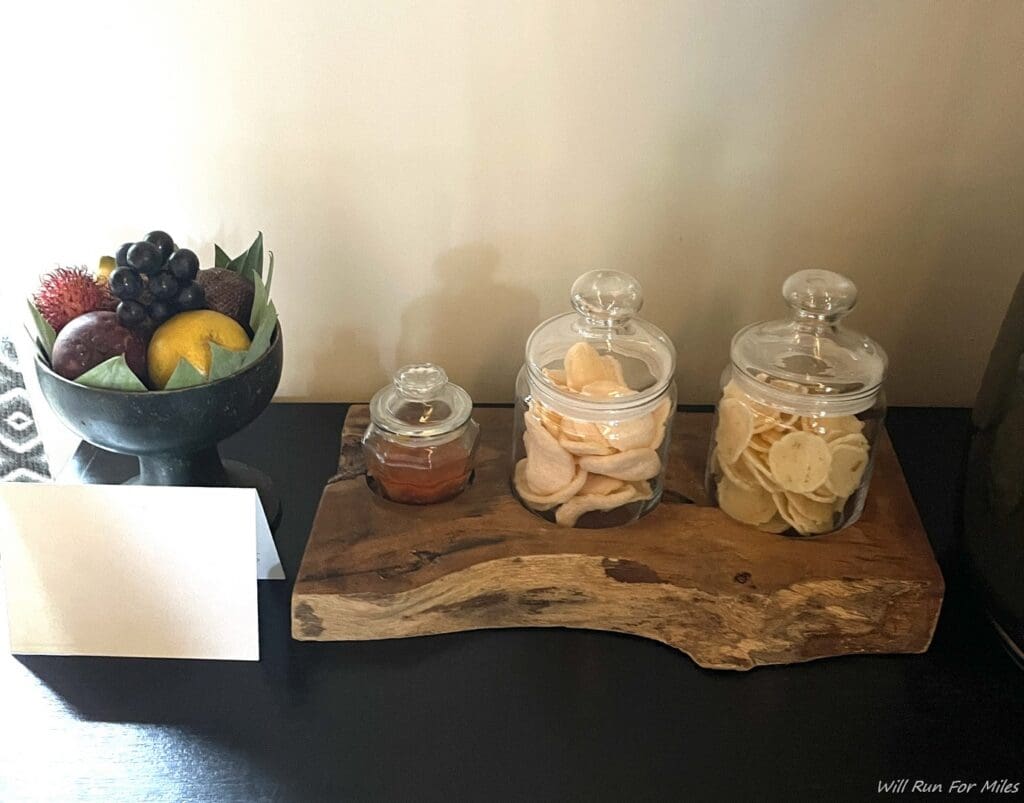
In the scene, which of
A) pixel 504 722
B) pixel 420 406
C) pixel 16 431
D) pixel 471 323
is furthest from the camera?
pixel 16 431

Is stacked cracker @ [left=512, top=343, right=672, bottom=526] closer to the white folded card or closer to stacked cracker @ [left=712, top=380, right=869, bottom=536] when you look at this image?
stacked cracker @ [left=712, top=380, right=869, bottom=536]

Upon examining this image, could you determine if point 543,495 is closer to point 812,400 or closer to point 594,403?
point 594,403

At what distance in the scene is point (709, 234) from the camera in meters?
0.86

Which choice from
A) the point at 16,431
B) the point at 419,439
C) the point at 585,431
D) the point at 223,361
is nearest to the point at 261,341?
the point at 223,361

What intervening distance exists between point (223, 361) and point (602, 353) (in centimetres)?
28

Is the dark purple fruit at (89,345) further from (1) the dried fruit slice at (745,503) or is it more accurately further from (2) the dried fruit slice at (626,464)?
(1) the dried fruit slice at (745,503)

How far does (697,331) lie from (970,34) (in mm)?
324

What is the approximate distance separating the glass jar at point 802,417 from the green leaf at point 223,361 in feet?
1.15

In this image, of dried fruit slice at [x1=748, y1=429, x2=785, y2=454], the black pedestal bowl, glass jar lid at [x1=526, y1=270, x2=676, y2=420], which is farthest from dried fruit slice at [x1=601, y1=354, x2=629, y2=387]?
the black pedestal bowl

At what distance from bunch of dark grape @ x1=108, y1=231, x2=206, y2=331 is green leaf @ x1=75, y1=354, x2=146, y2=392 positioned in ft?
0.12

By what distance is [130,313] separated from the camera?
26.3 inches

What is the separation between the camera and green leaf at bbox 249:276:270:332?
71 cm

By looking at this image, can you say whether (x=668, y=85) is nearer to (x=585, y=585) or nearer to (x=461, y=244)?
(x=461, y=244)

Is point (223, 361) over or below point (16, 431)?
over
